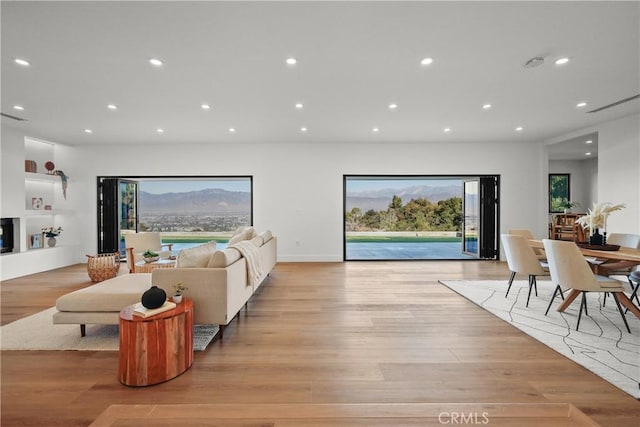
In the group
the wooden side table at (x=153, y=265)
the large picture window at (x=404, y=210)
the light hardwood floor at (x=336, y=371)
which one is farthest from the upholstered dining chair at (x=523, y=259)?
the large picture window at (x=404, y=210)

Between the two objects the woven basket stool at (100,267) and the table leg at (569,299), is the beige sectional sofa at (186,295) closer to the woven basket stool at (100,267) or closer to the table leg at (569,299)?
the woven basket stool at (100,267)

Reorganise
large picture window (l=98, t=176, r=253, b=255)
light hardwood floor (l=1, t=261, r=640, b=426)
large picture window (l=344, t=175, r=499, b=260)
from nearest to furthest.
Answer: light hardwood floor (l=1, t=261, r=640, b=426), large picture window (l=98, t=176, r=253, b=255), large picture window (l=344, t=175, r=499, b=260)

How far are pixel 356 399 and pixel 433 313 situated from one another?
1888 mm

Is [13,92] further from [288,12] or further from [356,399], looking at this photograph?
[356,399]

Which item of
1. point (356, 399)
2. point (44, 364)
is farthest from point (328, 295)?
point (44, 364)

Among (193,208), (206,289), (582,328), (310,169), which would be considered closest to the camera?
(206,289)

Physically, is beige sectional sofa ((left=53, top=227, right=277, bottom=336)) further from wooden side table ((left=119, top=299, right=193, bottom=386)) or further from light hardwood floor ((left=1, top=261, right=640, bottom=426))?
wooden side table ((left=119, top=299, right=193, bottom=386))

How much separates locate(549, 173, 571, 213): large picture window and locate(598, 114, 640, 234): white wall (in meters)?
4.34

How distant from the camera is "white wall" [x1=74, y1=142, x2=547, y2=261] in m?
6.98

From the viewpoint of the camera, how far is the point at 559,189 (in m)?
9.52

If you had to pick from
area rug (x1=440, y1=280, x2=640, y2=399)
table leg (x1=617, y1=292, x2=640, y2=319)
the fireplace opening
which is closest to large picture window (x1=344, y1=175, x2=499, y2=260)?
area rug (x1=440, y1=280, x2=640, y2=399)

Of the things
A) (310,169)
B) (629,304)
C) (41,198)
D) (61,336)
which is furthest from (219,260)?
(41,198)

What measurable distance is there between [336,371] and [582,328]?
2552 millimetres

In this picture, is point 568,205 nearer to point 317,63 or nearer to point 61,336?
point 317,63
